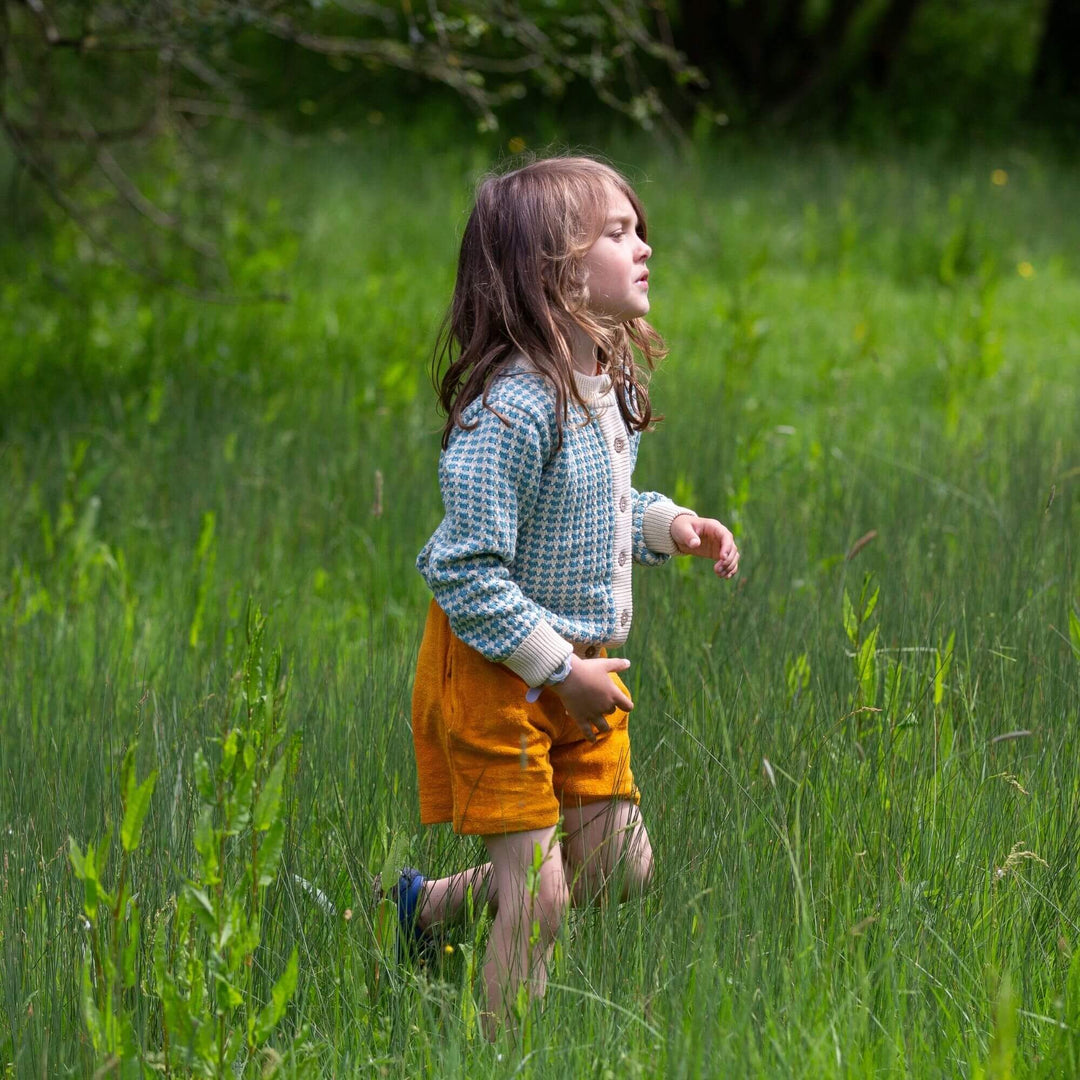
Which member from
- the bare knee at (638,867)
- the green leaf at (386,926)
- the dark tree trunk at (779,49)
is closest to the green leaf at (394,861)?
the green leaf at (386,926)

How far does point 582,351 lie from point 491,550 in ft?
1.38

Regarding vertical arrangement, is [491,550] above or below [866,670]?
above

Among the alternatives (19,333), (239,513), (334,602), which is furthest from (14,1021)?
(19,333)

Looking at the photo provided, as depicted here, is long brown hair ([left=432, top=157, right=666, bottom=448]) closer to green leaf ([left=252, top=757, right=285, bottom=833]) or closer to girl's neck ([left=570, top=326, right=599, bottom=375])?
girl's neck ([left=570, top=326, right=599, bottom=375])

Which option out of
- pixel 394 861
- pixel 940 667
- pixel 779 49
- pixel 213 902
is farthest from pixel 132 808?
pixel 779 49

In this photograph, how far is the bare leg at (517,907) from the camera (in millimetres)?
2088

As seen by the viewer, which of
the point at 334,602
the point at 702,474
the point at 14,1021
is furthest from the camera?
the point at 702,474

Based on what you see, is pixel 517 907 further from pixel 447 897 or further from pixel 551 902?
pixel 447 897

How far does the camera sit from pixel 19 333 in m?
6.78

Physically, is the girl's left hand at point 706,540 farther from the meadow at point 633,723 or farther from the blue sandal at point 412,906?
the blue sandal at point 412,906

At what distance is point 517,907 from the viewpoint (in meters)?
2.14

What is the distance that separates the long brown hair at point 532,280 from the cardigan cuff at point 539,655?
324 mm

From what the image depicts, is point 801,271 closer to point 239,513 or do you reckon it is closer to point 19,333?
point 19,333

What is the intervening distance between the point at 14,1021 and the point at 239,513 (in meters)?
2.67
